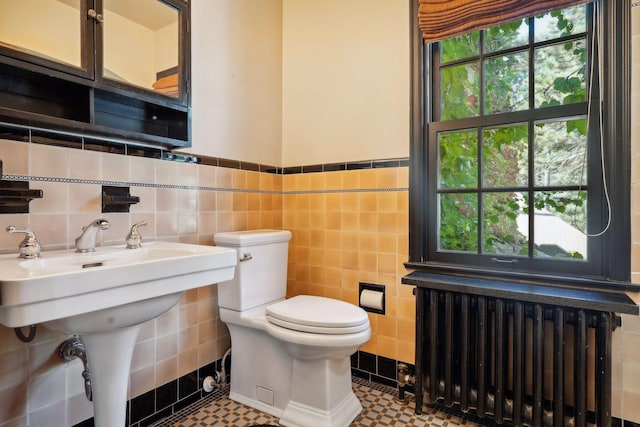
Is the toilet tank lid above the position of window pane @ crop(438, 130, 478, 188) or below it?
below

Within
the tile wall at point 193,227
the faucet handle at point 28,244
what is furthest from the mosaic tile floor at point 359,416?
the faucet handle at point 28,244

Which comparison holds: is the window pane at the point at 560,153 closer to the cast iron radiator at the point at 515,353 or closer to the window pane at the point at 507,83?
the window pane at the point at 507,83

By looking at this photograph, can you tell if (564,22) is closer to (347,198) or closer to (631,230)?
(631,230)

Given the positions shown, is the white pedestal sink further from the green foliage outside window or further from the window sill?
the green foliage outside window

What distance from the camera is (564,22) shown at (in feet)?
4.91

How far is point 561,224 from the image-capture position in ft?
4.89

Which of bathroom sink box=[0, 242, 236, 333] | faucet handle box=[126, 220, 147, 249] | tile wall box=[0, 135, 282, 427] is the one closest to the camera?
bathroom sink box=[0, 242, 236, 333]

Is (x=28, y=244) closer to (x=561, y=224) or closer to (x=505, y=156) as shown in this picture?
(x=505, y=156)

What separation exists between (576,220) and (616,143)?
1.12 ft

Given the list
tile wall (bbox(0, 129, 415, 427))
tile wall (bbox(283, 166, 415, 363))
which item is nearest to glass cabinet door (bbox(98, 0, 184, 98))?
tile wall (bbox(0, 129, 415, 427))

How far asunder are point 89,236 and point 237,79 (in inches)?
46.9

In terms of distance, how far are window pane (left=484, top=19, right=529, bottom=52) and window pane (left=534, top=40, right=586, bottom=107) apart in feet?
0.34

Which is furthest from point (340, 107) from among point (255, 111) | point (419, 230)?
point (419, 230)

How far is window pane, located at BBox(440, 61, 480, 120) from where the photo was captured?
1704 mm
